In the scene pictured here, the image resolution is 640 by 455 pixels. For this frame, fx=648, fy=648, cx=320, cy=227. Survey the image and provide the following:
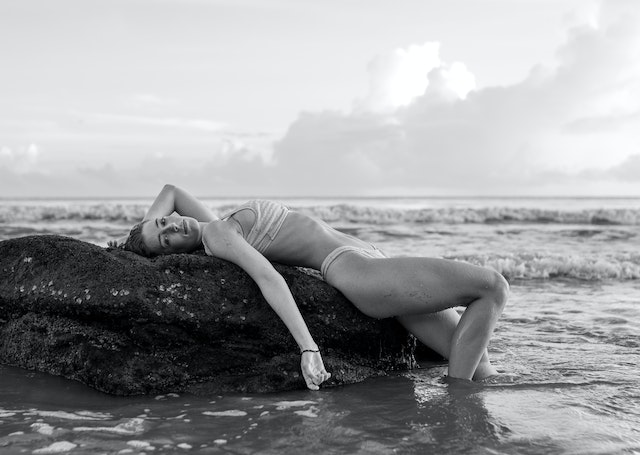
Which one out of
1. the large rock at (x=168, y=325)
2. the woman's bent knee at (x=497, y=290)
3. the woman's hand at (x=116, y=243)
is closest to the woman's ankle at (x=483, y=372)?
the woman's bent knee at (x=497, y=290)

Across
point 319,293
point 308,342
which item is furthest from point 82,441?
point 319,293

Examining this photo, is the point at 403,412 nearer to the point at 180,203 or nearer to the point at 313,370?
the point at 313,370

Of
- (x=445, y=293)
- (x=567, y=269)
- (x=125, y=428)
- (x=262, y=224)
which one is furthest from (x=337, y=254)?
(x=567, y=269)

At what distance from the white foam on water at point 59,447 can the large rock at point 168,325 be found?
1022 mm

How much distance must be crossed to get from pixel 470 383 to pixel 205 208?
111 inches

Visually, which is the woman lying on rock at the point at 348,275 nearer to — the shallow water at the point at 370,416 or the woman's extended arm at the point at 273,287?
the woman's extended arm at the point at 273,287

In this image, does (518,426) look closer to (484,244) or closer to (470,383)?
(470,383)

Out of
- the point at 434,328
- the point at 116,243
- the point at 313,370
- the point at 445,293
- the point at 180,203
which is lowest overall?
the point at 313,370

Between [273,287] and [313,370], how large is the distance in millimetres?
635

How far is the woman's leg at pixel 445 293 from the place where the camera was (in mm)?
4617

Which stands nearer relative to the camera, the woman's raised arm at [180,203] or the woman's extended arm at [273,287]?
the woman's extended arm at [273,287]

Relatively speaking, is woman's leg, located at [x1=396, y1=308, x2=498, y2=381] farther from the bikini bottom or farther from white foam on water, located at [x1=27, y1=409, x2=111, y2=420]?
white foam on water, located at [x1=27, y1=409, x2=111, y2=420]

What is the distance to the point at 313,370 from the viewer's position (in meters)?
4.41

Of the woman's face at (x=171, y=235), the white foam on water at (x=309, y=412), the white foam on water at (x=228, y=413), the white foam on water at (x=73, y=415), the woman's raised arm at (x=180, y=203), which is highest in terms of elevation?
the woman's raised arm at (x=180, y=203)
